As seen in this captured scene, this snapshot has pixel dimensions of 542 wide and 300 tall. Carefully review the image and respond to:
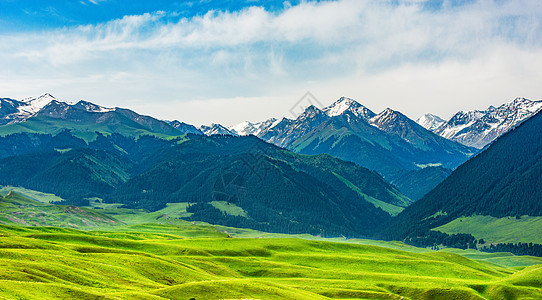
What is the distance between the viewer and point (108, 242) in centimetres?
16200

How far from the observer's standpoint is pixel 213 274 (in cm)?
13962

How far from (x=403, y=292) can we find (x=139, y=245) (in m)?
88.7

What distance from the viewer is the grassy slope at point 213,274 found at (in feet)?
285

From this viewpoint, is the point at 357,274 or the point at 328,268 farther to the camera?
the point at 328,268

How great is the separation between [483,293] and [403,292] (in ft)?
79.8

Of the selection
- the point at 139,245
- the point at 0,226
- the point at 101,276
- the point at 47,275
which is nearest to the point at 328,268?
the point at 139,245

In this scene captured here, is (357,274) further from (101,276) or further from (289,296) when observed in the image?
(101,276)

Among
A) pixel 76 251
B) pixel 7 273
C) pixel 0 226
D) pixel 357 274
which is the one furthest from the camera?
pixel 0 226

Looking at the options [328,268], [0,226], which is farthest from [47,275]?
[0,226]

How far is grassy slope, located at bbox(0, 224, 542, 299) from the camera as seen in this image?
86.8 m

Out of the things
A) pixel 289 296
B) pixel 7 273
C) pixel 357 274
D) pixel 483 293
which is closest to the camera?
pixel 7 273

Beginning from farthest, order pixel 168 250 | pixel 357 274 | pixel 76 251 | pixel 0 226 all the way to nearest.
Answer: pixel 0 226, pixel 168 250, pixel 357 274, pixel 76 251

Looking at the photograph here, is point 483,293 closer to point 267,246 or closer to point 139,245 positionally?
point 267,246

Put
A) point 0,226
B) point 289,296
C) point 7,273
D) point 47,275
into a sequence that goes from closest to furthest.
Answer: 1. point 7,273
2. point 47,275
3. point 289,296
4. point 0,226
